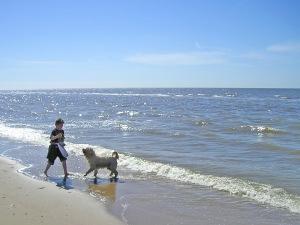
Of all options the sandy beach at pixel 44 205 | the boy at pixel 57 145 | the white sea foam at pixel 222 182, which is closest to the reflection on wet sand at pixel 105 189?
the sandy beach at pixel 44 205

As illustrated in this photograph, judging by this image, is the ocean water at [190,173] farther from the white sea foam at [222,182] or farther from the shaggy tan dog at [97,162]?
the shaggy tan dog at [97,162]

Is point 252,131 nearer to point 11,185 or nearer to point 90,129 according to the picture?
point 90,129

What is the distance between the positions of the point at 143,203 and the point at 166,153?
672 cm

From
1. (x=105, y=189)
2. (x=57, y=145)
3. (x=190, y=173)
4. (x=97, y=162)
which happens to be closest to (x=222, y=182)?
(x=190, y=173)

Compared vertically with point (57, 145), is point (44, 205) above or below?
below

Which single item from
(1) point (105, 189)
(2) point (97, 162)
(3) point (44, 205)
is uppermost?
(2) point (97, 162)

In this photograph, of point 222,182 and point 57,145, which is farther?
point 57,145

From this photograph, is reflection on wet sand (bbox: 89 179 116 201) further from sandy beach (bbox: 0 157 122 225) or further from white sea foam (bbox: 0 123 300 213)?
white sea foam (bbox: 0 123 300 213)

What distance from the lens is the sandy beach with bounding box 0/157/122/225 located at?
7.09 meters

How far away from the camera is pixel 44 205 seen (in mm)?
7973

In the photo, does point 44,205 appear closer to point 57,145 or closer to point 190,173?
point 57,145

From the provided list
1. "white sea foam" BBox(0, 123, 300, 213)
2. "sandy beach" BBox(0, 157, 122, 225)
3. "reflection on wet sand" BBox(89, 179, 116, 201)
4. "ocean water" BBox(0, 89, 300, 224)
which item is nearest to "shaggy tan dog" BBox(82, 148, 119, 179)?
"ocean water" BBox(0, 89, 300, 224)

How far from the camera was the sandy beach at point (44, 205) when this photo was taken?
7086mm

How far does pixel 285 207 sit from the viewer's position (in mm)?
8742
